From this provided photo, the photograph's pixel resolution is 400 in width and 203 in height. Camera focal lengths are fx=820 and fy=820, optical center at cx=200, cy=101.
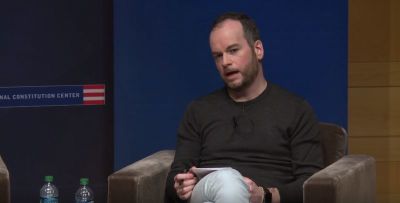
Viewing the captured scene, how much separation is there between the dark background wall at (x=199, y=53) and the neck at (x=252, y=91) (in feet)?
3.10

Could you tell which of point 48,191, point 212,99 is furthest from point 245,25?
point 48,191

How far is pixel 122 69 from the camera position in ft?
14.7

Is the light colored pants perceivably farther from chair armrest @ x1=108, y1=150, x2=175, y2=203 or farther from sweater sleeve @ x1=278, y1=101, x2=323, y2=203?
sweater sleeve @ x1=278, y1=101, x2=323, y2=203

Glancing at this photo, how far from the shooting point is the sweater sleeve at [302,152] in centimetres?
328

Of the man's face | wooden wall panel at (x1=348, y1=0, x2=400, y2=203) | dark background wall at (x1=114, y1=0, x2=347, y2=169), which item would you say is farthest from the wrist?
wooden wall panel at (x1=348, y1=0, x2=400, y2=203)

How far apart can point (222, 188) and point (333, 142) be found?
823mm

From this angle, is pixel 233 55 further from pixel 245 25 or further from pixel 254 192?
pixel 254 192

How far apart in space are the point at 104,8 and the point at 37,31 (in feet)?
1.32

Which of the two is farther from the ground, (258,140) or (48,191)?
(258,140)

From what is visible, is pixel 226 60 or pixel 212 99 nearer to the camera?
pixel 226 60

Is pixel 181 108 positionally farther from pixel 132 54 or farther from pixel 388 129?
pixel 388 129

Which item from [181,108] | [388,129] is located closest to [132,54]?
[181,108]

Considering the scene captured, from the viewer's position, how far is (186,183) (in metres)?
3.21

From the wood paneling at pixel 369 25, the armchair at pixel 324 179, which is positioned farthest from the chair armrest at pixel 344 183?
the wood paneling at pixel 369 25
